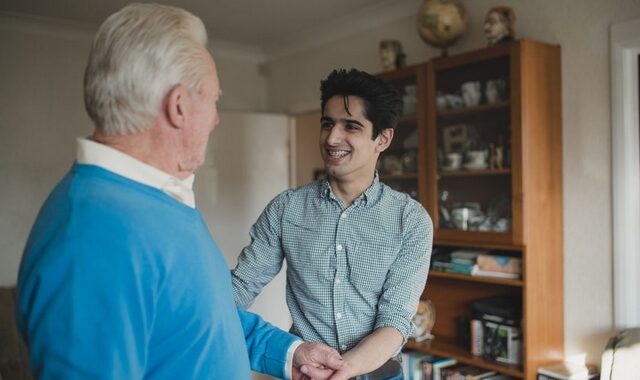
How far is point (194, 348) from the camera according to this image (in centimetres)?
93

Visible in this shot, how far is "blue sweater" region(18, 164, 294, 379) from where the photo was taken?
2.61 ft

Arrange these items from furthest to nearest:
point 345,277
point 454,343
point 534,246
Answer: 1. point 454,343
2. point 534,246
3. point 345,277

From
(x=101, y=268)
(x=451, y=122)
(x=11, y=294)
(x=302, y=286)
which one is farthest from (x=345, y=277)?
(x=11, y=294)

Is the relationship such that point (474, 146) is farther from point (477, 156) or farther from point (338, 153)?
point (338, 153)

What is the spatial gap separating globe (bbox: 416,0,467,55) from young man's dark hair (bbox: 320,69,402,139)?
4.86 ft

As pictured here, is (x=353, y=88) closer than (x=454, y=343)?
Yes

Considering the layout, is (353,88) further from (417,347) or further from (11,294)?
(11,294)

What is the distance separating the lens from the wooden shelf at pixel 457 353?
2.77 meters

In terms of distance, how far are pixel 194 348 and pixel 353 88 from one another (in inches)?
39.1

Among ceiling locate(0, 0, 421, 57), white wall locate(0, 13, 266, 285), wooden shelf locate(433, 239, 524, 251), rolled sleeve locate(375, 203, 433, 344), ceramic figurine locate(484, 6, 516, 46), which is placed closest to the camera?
rolled sleeve locate(375, 203, 433, 344)

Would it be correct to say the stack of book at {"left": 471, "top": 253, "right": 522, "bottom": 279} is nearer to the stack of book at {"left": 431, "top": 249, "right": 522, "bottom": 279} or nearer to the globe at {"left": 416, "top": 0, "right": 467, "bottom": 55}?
the stack of book at {"left": 431, "top": 249, "right": 522, "bottom": 279}

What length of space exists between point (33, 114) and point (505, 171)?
2.97 meters

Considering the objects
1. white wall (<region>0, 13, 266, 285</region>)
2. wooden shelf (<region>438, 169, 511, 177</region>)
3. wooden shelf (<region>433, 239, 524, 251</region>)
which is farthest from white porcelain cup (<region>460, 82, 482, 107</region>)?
white wall (<region>0, 13, 266, 285</region>)

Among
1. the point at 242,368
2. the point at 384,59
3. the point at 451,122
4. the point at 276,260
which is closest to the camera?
the point at 242,368
